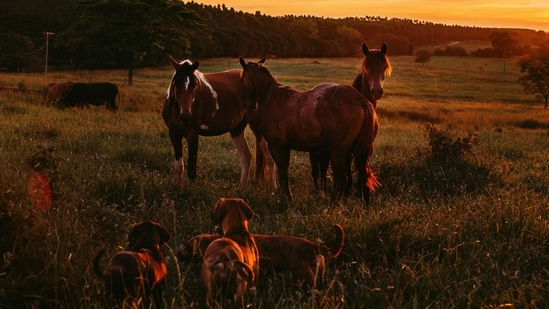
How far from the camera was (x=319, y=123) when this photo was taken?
7.01 m

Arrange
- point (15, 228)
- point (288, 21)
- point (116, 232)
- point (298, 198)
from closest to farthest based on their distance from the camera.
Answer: point (15, 228) < point (116, 232) < point (298, 198) < point (288, 21)

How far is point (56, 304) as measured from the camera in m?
3.60

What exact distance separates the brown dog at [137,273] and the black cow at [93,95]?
19687mm

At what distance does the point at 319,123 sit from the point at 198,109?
8.51ft

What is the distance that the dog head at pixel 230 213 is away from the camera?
4164 millimetres

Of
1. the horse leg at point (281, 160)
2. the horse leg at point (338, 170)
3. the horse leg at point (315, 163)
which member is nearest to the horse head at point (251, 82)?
the horse leg at point (281, 160)

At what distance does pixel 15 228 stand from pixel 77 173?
3.48 m

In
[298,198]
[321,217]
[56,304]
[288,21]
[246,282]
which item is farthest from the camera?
[288,21]

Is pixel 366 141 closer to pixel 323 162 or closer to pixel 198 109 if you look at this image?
pixel 323 162

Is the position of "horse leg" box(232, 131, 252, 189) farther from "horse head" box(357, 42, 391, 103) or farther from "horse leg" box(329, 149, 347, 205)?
"horse head" box(357, 42, 391, 103)

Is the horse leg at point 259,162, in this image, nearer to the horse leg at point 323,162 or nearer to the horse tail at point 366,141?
the horse leg at point 323,162

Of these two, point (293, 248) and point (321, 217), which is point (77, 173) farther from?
point (293, 248)

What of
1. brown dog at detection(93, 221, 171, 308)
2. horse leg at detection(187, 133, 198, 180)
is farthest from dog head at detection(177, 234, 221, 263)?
horse leg at detection(187, 133, 198, 180)

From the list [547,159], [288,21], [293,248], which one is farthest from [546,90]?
[288,21]
